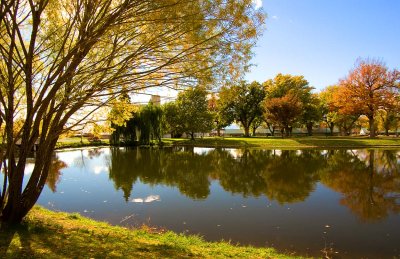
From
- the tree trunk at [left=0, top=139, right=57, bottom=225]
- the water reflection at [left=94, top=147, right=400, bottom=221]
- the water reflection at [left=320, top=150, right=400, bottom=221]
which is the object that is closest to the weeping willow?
the water reflection at [left=94, top=147, right=400, bottom=221]

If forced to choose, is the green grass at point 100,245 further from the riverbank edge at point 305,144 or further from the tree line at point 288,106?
the riverbank edge at point 305,144

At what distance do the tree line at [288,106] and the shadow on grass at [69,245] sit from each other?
90.3 ft

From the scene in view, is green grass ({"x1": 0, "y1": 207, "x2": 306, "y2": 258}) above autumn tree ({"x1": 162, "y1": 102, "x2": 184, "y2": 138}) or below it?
below

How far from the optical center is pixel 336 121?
61469 millimetres

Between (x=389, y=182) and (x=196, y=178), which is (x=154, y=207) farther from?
(x=389, y=182)

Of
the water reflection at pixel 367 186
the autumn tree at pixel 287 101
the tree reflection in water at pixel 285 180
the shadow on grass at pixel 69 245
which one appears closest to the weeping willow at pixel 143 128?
the autumn tree at pixel 287 101

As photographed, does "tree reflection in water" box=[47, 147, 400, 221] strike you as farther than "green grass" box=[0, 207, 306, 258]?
Yes

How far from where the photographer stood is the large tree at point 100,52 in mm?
6371

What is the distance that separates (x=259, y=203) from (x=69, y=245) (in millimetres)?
7594

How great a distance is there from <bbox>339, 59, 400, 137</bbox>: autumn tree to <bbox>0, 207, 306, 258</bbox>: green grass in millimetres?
42946

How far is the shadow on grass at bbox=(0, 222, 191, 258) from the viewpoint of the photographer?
221 inches

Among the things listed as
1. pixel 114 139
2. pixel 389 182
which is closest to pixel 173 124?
pixel 114 139

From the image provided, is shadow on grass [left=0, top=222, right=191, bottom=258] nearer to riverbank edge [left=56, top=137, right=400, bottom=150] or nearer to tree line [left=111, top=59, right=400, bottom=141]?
tree line [left=111, top=59, right=400, bottom=141]

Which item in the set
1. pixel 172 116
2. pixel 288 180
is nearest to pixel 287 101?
pixel 172 116
